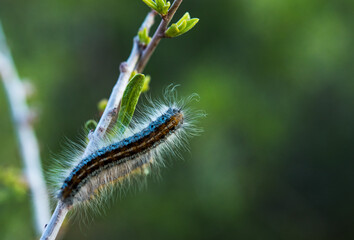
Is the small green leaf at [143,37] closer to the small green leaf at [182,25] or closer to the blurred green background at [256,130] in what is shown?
the small green leaf at [182,25]

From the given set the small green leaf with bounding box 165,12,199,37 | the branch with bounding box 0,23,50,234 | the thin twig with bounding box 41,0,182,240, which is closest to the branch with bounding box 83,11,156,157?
the thin twig with bounding box 41,0,182,240

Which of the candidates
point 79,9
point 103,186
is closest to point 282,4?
point 79,9

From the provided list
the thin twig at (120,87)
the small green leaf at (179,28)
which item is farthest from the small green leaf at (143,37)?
the small green leaf at (179,28)

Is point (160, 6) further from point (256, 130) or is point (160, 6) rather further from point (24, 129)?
point (256, 130)

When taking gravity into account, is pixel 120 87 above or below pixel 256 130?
below

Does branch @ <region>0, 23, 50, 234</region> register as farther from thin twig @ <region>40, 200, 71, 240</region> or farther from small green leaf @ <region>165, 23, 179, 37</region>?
small green leaf @ <region>165, 23, 179, 37</region>

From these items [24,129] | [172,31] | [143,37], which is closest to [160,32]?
[172,31]
